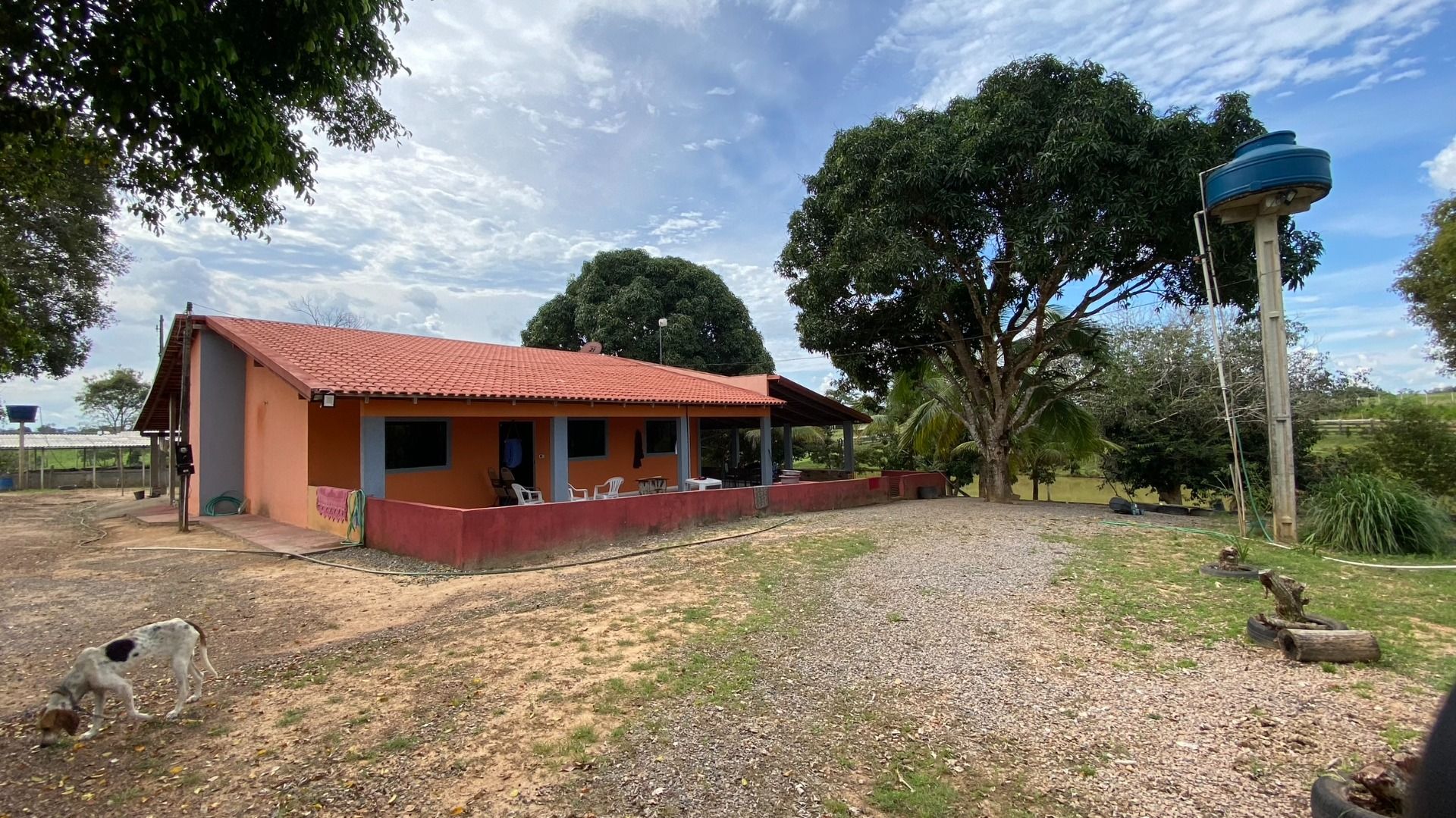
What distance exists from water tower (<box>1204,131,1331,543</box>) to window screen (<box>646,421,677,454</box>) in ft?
40.4

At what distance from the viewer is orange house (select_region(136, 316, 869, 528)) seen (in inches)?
416

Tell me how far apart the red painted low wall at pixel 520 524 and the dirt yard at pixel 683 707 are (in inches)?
41.3

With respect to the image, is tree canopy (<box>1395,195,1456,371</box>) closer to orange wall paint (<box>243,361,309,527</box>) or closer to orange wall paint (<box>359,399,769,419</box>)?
orange wall paint (<box>359,399,769,419</box>)

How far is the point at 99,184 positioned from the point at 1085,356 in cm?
2360

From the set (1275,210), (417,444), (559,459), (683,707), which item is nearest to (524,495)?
(559,459)

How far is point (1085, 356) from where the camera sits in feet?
58.3

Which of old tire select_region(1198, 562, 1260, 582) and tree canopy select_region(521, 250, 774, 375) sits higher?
tree canopy select_region(521, 250, 774, 375)

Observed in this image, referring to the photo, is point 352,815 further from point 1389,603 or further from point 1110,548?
point 1110,548

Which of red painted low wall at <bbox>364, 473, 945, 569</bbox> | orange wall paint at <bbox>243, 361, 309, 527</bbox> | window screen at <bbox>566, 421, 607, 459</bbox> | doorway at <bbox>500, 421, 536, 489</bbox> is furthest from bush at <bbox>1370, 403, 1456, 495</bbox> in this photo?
orange wall paint at <bbox>243, 361, 309, 527</bbox>

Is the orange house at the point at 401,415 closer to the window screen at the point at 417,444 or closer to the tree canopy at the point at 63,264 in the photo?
the window screen at the point at 417,444

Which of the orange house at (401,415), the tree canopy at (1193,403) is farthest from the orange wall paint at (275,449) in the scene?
the tree canopy at (1193,403)

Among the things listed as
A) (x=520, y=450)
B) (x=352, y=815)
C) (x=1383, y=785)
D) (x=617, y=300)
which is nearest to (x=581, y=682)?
(x=352, y=815)

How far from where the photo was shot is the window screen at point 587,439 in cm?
1481

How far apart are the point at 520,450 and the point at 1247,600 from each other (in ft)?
40.9
